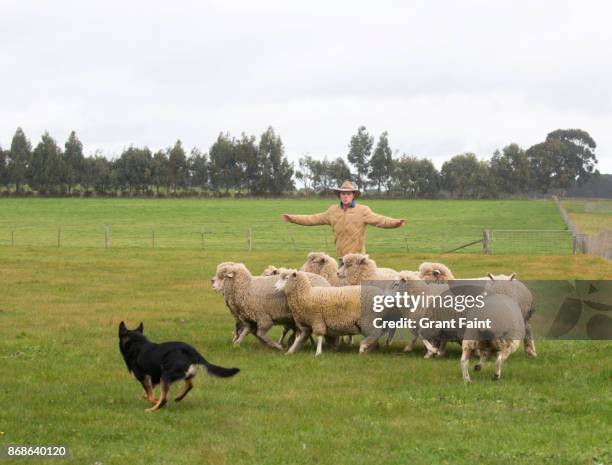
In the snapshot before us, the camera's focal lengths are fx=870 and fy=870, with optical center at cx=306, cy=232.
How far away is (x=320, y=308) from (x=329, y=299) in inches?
7.6

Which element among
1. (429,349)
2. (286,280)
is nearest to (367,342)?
(429,349)

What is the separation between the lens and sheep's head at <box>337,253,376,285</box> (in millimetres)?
14031

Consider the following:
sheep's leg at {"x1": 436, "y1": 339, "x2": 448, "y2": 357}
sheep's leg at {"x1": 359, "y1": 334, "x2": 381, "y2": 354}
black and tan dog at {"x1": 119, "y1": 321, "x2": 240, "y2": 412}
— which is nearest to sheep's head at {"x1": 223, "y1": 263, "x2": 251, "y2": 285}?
sheep's leg at {"x1": 359, "y1": 334, "x2": 381, "y2": 354}

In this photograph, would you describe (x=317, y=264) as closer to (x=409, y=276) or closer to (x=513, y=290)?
(x=409, y=276)

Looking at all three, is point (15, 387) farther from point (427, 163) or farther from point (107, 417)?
point (427, 163)

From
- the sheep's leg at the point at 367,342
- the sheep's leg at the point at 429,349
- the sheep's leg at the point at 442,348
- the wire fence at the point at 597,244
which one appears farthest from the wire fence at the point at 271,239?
the sheep's leg at the point at 367,342

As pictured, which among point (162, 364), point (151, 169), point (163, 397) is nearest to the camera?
point (162, 364)

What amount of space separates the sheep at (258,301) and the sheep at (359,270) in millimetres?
408

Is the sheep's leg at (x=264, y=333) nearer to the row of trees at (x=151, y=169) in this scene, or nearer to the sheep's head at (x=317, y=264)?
the sheep's head at (x=317, y=264)

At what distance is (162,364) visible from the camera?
9320mm

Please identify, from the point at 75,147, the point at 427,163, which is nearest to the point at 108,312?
the point at 75,147

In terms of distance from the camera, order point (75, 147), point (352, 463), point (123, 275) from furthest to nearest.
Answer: point (75, 147) < point (123, 275) < point (352, 463)

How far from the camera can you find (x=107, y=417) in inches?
368

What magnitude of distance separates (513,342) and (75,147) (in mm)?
127682
